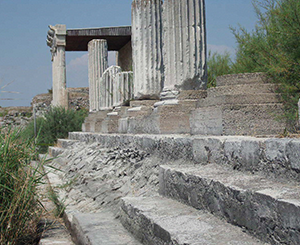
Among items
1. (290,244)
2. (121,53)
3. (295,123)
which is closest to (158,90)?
(295,123)

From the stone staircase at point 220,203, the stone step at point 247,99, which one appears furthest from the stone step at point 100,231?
the stone step at point 247,99

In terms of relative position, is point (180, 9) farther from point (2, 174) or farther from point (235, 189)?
point (235, 189)

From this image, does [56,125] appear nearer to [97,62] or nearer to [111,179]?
[97,62]

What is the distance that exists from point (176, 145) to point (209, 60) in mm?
9645

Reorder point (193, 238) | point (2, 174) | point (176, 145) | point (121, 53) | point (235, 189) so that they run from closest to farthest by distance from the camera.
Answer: point (193, 238) → point (235, 189) → point (2, 174) → point (176, 145) → point (121, 53)

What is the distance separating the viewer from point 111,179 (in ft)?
19.6

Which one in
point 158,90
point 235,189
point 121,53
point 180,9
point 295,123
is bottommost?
point 235,189

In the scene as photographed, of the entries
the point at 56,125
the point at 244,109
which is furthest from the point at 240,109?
the point at 56,125

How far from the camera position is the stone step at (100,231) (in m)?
3.26

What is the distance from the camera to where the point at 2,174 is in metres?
4.01

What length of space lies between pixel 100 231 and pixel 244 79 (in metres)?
2.69

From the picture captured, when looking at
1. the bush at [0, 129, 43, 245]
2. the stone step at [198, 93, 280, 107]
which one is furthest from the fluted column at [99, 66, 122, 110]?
the bush at [0, 129, 43, 245]

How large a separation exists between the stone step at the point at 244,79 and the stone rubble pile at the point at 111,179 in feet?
4.55

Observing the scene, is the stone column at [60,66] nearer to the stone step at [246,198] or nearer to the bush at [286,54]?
the bush at [286,54]
